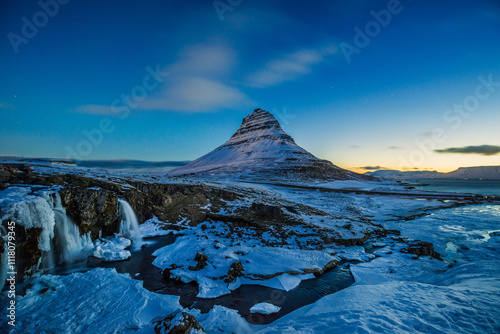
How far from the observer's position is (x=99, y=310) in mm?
8586

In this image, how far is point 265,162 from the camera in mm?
131500

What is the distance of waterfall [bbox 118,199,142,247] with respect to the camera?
17359mm

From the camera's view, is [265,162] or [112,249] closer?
[112,249]

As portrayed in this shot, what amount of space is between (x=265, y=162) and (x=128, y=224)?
115 metres

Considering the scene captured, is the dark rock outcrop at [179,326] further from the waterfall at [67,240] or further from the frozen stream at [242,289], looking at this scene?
the waterfall at [67,240]

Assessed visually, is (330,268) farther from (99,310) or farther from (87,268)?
(87,268)

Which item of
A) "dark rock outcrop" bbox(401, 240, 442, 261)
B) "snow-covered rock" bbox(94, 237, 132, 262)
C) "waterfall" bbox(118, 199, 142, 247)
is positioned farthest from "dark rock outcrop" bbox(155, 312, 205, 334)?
"dark rock outcrop" bbox(401, 240, 442, 261)

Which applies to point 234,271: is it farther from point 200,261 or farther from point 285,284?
point 285,284

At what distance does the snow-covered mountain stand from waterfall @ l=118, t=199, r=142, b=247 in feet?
264

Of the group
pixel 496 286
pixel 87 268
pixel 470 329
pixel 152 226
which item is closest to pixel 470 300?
pixel 470 329

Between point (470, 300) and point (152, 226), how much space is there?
68.0 feet

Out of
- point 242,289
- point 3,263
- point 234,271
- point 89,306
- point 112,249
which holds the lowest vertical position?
point 242,289

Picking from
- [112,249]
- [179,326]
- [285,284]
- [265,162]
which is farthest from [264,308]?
[265,162]

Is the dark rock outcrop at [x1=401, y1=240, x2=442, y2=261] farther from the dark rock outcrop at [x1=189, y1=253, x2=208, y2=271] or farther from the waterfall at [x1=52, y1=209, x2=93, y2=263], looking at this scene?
the waterfall at [x1=52, y1=209, x2=93, y2=263]
